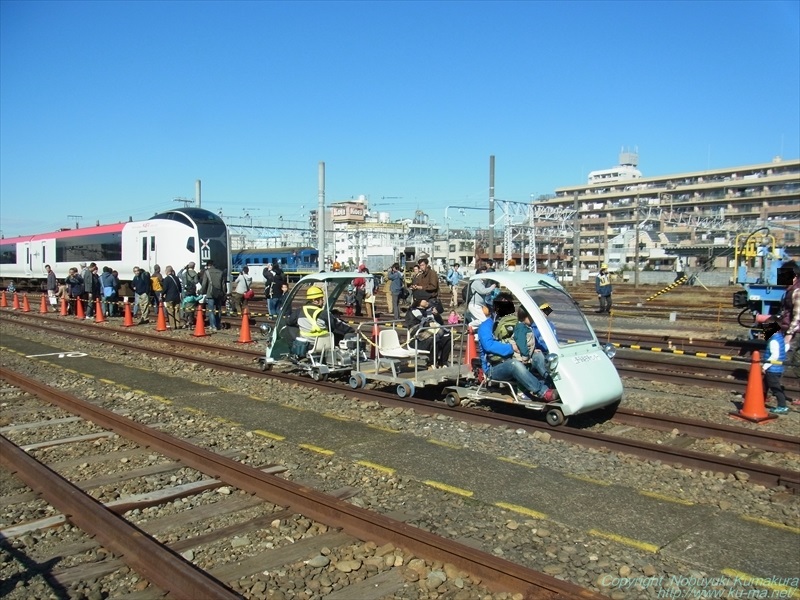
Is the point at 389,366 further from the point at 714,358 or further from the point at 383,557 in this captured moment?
the point at 714,358

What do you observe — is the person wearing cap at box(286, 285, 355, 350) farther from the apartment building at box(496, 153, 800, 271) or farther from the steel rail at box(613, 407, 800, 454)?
the apartment building at box(496, 153, 800, 271)

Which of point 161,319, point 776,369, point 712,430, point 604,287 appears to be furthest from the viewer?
point 604,287

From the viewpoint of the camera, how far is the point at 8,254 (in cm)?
4288

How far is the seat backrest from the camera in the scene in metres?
10.2

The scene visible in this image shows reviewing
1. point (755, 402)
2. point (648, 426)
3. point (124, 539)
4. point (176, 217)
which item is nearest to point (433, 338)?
point (648, 426)

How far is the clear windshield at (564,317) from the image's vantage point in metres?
8.40

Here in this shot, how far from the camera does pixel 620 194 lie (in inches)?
4213

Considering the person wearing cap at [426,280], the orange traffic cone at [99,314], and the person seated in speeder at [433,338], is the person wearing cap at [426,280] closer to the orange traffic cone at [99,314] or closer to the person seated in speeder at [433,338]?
the person seated in speeder at [433,338]

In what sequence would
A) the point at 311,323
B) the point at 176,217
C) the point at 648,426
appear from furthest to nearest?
1. the point at 176,217
2. the point at 311,323
3. the point at 648,426

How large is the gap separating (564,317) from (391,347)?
9.17 feet

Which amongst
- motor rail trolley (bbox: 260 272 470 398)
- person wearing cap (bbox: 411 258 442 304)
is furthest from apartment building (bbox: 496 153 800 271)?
motor rail trolley (bbox: 260 272 470 398)

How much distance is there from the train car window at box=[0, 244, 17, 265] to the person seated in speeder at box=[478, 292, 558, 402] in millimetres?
40764

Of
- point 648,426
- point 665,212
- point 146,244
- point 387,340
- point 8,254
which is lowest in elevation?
point 648,426

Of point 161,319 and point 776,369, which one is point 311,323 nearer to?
point 776,369
